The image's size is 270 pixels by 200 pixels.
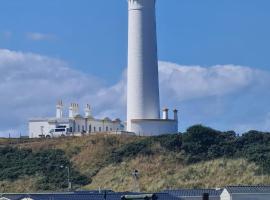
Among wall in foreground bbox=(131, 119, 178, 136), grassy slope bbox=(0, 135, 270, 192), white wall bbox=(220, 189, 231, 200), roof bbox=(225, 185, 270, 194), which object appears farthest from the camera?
wall in foreground bbox=(131, 119, 178, 136)

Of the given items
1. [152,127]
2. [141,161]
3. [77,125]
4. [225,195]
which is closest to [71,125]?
[77,125]

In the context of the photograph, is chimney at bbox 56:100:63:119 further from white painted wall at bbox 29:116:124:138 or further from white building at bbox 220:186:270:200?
white building at bbox 220:186:270:200

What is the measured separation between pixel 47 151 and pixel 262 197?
3033 centimetres

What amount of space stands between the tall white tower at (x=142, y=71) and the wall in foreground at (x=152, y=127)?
1.62 feet

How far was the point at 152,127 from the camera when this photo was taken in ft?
273

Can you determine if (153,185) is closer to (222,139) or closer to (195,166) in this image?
(195,166)

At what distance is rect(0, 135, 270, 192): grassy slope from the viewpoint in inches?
2891

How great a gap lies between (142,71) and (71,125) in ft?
32.6

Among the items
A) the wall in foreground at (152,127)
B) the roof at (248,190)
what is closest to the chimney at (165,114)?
the wall in foreground at (152,127)

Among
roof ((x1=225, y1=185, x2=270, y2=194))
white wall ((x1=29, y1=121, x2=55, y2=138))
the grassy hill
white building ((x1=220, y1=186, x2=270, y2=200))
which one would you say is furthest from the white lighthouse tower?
white building ((x1=220, y1=186, x2=270, y2=200))

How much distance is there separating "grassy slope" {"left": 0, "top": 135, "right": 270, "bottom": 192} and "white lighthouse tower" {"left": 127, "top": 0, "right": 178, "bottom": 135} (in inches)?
72.5

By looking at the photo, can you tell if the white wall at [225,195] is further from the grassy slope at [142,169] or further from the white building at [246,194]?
the grassy slope at [142,169]

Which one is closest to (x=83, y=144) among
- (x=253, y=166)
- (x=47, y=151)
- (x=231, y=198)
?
(x=47, y=151)

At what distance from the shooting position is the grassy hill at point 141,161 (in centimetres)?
7438
